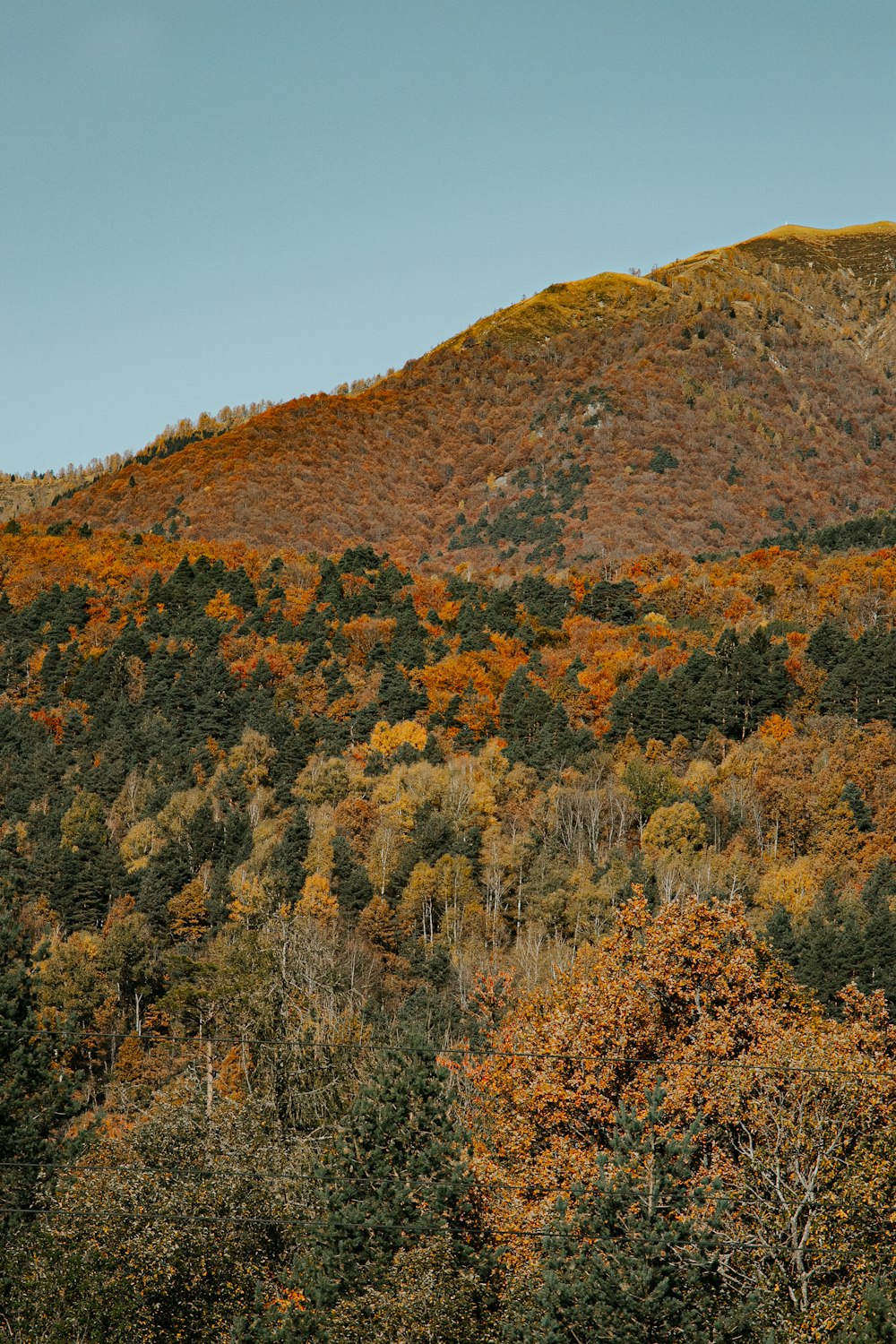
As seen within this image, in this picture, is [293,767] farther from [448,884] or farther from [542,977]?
[542,977]

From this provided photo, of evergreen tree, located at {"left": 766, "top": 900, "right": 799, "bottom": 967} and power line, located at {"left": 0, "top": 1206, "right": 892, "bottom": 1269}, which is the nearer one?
power line, located at {"left": 0, "top": 1206, "right": 892, "bottom": 1269}

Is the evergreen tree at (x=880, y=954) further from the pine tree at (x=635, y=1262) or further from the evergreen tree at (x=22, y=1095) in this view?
the pine tree at (x=635, y=1262)

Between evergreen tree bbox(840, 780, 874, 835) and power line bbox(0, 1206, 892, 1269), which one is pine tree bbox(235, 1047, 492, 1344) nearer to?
power line bbox(0, 1206, 892, 1269)

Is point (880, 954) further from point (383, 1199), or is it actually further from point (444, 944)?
point (383, 1199)

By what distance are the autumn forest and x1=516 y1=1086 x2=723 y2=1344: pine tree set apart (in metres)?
0.08

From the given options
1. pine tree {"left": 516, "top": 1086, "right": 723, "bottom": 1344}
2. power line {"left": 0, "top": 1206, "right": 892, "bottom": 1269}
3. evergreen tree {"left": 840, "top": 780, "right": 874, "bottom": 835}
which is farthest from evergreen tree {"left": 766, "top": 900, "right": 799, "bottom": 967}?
pine tree {"left": 516, "top": 1086, "right": 723, "bottom": 1344}

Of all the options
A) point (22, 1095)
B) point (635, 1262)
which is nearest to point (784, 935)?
point (22, 1095)

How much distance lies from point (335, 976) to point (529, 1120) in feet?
79.8

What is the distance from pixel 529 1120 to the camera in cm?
2675

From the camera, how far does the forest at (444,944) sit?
73.0ft

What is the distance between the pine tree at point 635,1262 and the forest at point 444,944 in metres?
0.08

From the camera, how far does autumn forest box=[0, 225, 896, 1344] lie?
22.7 m

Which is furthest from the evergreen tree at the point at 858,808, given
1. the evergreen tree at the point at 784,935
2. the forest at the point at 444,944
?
the evergreen tree at the point at 784,935

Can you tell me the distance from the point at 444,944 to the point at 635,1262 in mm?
58943
